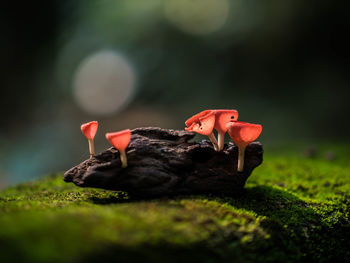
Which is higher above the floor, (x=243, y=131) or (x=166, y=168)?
(x=243, y=131)

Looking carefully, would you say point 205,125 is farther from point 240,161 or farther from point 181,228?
point 181,228

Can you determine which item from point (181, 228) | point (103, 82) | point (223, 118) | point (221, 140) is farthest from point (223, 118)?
point (103, 82)

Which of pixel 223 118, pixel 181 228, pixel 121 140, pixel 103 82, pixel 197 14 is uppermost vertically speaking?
pixel 197 14

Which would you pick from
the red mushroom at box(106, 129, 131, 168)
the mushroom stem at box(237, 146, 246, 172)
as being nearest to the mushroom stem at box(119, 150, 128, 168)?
the red mushroom at box(106, 129, 131, 168)

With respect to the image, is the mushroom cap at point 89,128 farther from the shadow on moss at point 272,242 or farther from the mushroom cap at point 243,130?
the mushroom cap at point 243,130

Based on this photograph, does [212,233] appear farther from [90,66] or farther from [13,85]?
[13,85]

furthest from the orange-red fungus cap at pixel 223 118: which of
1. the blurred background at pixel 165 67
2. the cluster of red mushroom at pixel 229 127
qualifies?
the blurred background at pixel 165 67

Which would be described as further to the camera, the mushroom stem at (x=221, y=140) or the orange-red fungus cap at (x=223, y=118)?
the mushroom stem at (x=221, y=140)
